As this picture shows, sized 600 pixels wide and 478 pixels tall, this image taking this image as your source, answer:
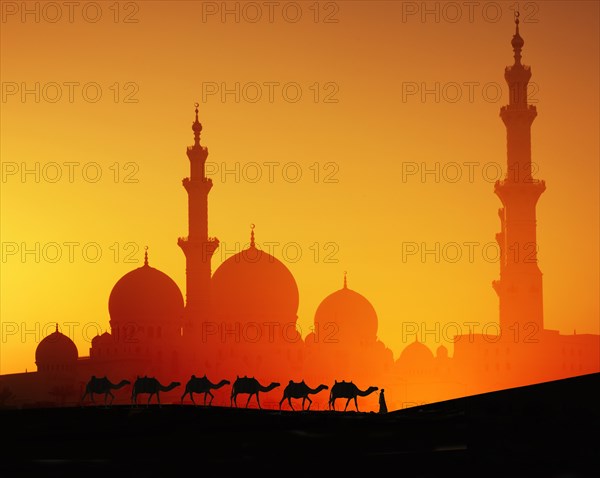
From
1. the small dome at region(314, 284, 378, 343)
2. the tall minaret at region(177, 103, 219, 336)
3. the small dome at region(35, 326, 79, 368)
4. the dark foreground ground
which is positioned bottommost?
the dark foreground ground

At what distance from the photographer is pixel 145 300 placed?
61.7 m

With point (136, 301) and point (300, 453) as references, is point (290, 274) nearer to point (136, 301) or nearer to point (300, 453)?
point (136, 301)

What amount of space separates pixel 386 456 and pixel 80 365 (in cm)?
4947

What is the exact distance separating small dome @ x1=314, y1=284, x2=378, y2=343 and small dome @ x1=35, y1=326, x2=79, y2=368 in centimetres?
1365

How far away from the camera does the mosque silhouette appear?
2140 inches

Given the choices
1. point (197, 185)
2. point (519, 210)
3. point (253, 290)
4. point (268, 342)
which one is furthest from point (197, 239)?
point (519, 210)

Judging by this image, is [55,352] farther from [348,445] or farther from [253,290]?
[348,445]

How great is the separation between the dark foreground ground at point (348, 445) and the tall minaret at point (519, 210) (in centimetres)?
3087

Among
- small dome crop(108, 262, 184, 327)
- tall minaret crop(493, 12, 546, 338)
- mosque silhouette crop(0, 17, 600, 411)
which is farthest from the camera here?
small dome crop(108, 262, 184, 327)

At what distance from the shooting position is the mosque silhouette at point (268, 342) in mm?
54344

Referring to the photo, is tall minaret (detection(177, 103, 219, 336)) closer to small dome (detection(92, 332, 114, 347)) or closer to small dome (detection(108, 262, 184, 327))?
small dome (detection(108, 262, 184, 327))

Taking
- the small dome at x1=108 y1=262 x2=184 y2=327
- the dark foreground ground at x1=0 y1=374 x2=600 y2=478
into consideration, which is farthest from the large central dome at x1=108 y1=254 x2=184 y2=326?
the dark foreground ground at x1=0 y1=374 x2=600 y2=478

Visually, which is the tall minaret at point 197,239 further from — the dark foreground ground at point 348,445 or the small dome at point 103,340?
the dark foreground ground at point 348,445

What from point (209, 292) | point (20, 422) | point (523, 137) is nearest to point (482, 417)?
point (20, 422)
